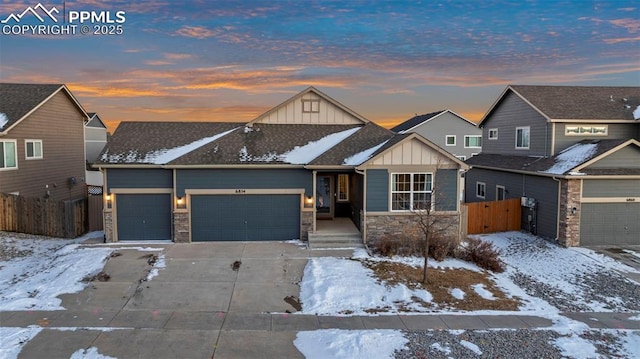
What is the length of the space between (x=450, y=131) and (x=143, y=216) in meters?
32.5

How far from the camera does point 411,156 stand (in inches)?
607

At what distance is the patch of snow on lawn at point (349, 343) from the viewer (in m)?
8.11

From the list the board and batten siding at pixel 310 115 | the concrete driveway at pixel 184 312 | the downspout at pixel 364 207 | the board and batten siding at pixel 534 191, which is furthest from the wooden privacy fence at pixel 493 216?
the concrete driveway at pixel 184 312

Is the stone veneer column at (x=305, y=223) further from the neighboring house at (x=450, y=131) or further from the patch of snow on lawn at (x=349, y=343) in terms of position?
the neighboring house at (x=450, y=131)

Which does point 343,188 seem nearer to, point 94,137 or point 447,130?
point 447,130

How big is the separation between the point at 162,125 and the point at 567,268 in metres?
17.0

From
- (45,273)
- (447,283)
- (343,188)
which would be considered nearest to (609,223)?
(447,283)

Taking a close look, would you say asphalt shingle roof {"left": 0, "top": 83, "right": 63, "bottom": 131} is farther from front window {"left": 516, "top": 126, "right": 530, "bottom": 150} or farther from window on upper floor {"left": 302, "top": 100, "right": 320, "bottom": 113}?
front window {"left": 516, "top": 126, "right": 530, "bottom": 150}

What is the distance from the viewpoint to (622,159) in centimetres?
1744

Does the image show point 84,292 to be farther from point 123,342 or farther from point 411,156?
point 411,156

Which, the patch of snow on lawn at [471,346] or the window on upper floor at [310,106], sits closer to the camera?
the patch of snow on lawn at [471,346]


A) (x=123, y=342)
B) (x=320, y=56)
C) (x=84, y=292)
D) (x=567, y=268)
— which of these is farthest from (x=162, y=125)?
(x=567, y=268)

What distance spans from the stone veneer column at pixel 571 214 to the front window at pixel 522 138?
5.58 metres

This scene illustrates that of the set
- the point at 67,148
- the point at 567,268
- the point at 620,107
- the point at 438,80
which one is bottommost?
the point at 567,268
